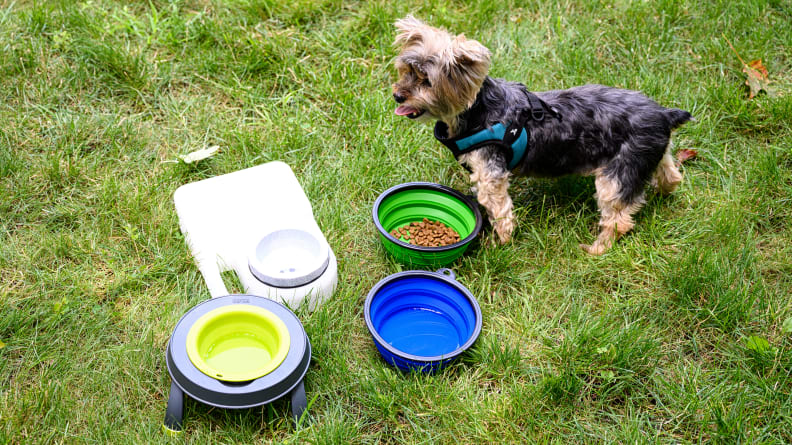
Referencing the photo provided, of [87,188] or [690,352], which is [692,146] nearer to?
[690,352]

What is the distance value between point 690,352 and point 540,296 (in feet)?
2.75

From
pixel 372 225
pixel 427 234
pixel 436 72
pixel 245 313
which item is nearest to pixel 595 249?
pixel 427 234

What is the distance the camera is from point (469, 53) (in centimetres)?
329

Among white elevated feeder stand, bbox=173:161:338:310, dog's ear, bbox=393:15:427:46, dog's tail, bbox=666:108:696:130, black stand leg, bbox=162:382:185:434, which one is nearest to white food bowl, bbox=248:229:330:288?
white elevated feeder stand, bbox=173:161:338:310

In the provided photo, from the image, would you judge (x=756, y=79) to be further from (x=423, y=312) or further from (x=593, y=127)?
(x=423, y=312)

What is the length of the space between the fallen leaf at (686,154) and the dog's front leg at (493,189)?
4.56 ft

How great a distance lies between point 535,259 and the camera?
12.8 feet

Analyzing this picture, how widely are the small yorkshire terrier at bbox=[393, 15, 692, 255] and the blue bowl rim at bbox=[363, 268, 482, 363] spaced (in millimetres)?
561

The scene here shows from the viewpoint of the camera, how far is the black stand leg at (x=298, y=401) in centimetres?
301

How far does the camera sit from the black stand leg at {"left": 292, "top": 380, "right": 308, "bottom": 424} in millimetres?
3010

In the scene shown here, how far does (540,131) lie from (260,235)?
5.70ft

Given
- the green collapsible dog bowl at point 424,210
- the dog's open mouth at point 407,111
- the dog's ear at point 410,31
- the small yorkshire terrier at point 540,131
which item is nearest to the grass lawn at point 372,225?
the green collapsible dog bowl at point 424,210

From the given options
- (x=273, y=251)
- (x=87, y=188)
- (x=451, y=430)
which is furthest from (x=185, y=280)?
(x=451, y=430)

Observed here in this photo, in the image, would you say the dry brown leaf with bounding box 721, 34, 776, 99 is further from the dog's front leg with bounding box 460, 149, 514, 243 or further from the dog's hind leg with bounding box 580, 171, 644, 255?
the dog's front leg with bounding box 460, 149, 514, 243
